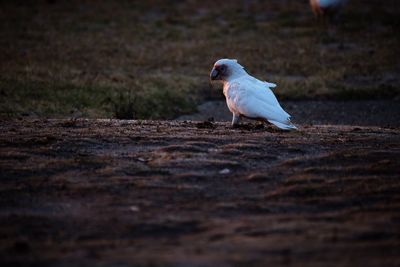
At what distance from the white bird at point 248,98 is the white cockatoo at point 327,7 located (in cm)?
1058

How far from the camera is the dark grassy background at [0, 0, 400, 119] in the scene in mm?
12117

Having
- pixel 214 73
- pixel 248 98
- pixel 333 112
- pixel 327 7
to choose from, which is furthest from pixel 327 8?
pixel 248 98

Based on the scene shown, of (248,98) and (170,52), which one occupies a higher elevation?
(170,52)

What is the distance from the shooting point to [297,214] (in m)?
5.37

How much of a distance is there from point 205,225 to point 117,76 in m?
8.88

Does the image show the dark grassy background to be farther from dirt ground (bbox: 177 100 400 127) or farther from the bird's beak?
the bird's beak

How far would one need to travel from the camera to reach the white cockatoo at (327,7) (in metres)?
19.0

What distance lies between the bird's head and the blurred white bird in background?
10523 millimetres

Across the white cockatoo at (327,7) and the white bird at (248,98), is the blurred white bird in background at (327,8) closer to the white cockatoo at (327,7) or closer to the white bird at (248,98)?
the white cockatoo at (327,7)

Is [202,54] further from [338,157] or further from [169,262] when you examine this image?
[169,262]

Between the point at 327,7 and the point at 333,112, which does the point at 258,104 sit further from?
the point at 327,7

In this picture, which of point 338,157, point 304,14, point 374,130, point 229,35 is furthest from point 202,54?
point 338,157

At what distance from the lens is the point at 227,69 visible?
357 inches

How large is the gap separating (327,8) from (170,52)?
4.92 meters
